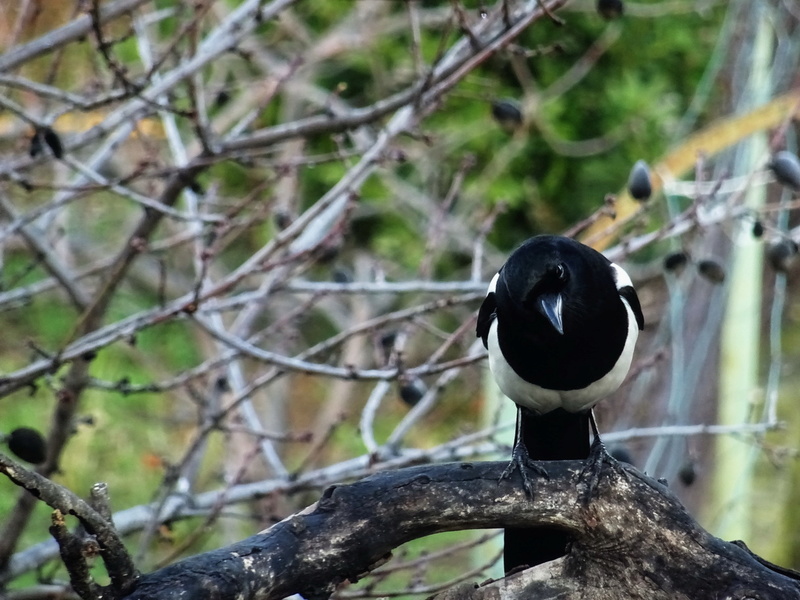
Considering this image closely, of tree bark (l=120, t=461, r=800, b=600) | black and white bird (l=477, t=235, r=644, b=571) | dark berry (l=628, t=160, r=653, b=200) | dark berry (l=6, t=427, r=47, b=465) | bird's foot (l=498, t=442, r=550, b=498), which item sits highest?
dark berry (l=628, t=160, r=653, b=200)

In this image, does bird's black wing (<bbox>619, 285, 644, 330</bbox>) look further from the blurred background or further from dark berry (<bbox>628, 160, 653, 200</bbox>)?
dark berry (<bbox>628, 160, 653, 200</bbox>)

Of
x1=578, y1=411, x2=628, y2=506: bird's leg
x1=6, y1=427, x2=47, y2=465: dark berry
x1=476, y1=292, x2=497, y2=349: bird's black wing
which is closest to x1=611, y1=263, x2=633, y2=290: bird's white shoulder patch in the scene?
x1=476, y1=292, x2=497, y2=349: bird's black wing

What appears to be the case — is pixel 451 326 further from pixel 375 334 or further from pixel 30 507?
pixel 30 507

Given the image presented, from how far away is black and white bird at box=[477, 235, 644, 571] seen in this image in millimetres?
2303

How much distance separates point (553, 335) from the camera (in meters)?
2.39

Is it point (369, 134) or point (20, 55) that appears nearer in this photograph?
point (20, 55)

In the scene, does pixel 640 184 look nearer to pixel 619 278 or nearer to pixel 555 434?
pixel 619 278

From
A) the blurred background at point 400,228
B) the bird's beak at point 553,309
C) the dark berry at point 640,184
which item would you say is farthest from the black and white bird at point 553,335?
the dark berry at point 640,184

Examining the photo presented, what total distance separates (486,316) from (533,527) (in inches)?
26.5

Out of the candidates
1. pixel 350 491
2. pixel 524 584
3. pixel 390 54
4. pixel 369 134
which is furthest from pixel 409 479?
pixel 390 54

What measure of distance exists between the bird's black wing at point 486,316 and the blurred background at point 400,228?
0.38 feet

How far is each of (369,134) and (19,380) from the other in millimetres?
2090

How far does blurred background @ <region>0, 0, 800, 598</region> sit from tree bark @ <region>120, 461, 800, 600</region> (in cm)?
62

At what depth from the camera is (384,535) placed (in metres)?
2.00
